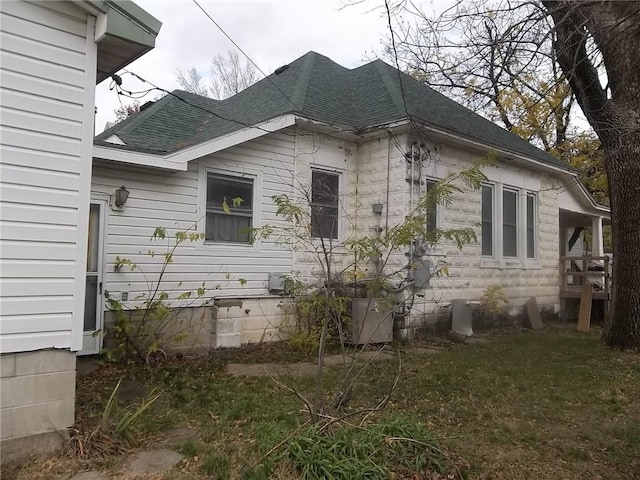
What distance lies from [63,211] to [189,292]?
155 inches

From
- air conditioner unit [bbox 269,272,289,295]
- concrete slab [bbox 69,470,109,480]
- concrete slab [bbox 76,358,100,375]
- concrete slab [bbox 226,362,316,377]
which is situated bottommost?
concrete slab [bbox 226,362,316,377]

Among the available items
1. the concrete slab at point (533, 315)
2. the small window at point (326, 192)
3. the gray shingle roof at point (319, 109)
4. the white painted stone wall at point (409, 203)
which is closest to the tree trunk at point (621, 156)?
the white painted stone wall at point (409, 203)

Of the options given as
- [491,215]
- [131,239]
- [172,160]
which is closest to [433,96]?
[491,215]

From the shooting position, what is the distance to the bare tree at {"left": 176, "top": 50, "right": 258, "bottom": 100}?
28.6 meters

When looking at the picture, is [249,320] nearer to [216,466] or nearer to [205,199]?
[205,199]

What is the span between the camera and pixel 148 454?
3684 millimetres

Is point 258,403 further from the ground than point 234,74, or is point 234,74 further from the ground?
point 234,74

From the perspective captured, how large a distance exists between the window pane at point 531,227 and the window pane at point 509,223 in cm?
66

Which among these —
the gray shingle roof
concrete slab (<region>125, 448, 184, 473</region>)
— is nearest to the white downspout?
the gray shingle roof

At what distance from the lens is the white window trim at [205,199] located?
307 inches

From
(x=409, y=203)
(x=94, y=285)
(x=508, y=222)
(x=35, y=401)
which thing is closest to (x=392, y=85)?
(x=409, y=203)

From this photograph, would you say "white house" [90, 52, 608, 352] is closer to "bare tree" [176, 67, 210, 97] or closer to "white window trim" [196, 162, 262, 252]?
"white window trim" [196, 162, 262, 252]

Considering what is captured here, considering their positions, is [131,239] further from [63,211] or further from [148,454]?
[148,454]

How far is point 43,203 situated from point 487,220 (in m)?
9.22
